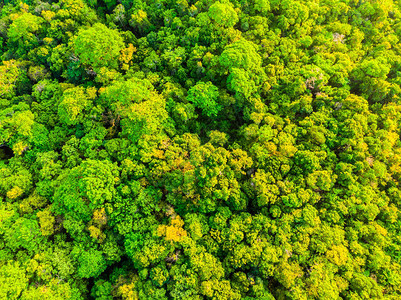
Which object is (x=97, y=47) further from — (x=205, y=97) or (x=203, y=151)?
(x=203, y=151)

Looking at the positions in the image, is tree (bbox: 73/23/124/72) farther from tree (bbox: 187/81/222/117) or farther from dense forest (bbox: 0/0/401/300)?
tree (bbox: 187/81/222/117)

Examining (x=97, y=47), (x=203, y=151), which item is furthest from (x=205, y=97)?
(x=97, y=47)

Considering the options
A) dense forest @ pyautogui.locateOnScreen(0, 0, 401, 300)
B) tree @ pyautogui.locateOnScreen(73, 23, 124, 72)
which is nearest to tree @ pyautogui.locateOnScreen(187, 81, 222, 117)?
dense forest @ pyautogui.locateOnScreen(0, 0, 401, 300)

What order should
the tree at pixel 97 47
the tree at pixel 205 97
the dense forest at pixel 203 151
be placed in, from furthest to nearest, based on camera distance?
1. the tree at pixel 97 47
2. the tree at pixel 205 97
3. the dense forest at pixel 203 151

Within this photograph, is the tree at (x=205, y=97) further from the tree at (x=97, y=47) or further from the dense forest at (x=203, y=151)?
the tree at (x=97, y=47)

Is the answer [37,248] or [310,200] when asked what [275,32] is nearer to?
[310,200]

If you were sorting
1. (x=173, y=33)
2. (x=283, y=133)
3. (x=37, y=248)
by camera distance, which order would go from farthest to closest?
(x=173, y=33) < (x=283, y=133) < (x=37, y=248)

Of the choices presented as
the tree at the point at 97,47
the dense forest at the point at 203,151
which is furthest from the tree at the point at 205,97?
the tree at the point at 97,47

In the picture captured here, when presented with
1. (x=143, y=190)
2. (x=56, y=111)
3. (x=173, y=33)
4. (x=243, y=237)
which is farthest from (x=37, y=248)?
(x=173, y=33)
